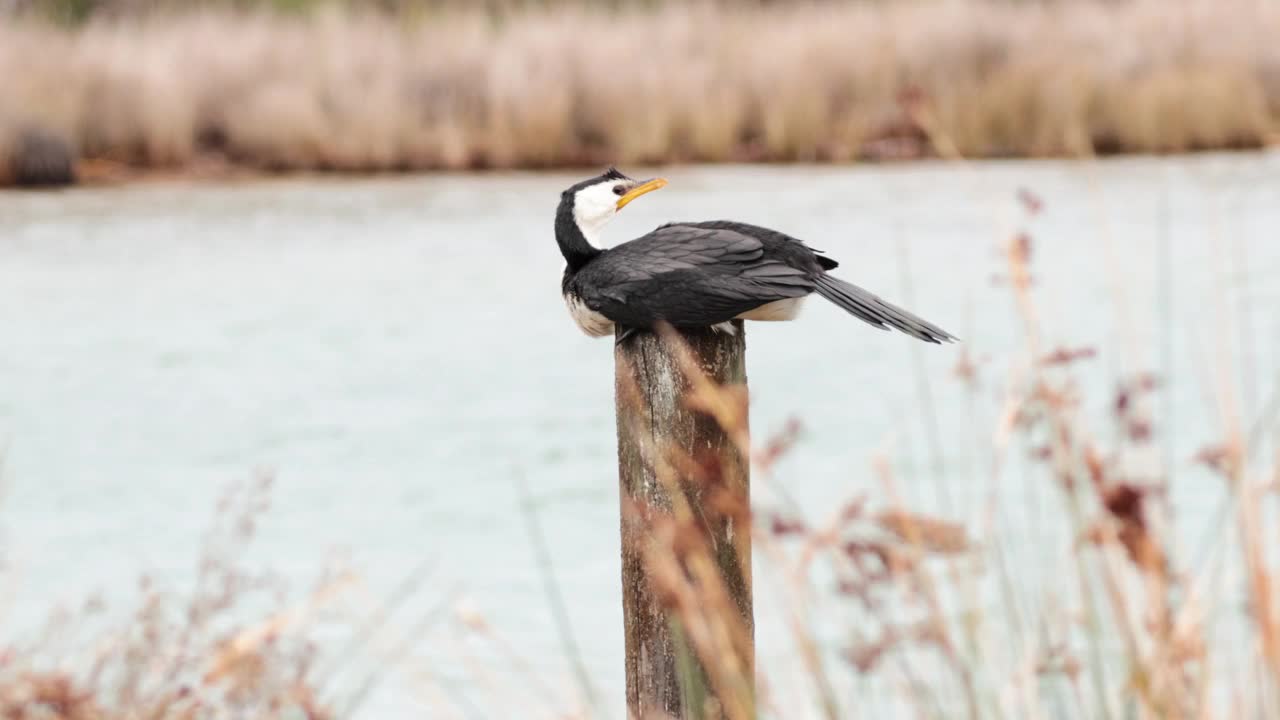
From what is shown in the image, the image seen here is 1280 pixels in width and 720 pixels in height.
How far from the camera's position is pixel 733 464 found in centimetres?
261

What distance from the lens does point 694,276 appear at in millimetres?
2670

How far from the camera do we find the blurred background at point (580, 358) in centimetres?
213

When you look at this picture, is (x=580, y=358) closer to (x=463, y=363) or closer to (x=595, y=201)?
(x=463, y=363)

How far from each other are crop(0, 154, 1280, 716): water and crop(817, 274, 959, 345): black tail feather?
0.17 m

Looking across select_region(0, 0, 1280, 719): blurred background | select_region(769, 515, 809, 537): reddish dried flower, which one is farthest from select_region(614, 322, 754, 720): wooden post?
select_region(769, 515, 809, 537): reddish dried flower

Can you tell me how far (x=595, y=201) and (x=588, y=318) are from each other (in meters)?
0.23

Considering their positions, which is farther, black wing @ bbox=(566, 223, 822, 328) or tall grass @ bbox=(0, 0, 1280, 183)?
tall grass @ bbox=(0, 0, 1280, 183)

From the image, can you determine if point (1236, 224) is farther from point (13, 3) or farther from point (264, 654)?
point (13, 3)

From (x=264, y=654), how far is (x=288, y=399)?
5.01m

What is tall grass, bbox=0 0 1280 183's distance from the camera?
16.6m

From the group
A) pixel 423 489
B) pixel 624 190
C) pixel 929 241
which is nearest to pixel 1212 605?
pixel 624 190

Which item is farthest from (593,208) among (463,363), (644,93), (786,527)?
(644,93)

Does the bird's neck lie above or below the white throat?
below

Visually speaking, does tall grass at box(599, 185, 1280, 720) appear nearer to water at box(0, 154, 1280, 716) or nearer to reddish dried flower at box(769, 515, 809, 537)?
reddish dried flower at box(769, 515, 809, 537)
